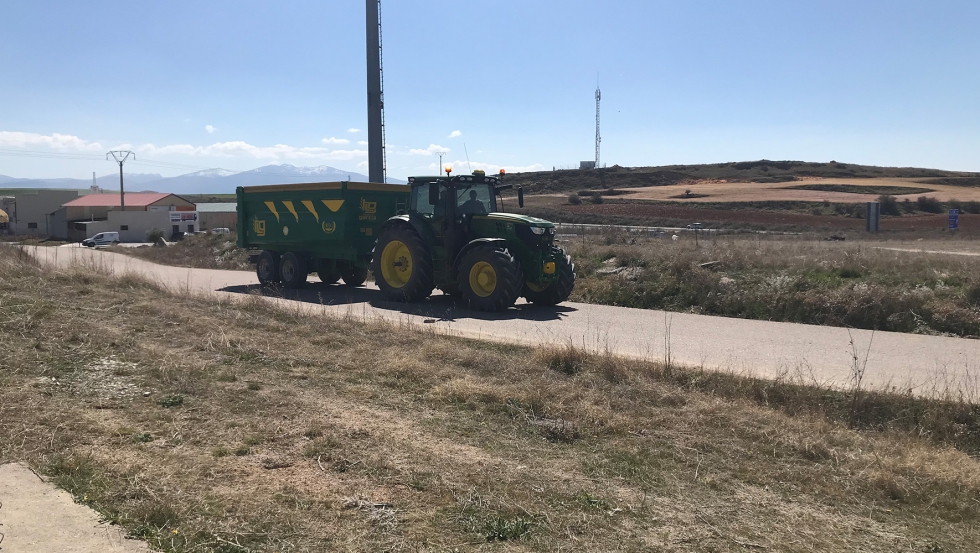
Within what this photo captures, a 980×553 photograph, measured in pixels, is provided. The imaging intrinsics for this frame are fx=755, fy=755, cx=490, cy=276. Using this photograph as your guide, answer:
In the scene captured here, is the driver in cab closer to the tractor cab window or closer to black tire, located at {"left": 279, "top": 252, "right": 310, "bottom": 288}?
the tractor cab window

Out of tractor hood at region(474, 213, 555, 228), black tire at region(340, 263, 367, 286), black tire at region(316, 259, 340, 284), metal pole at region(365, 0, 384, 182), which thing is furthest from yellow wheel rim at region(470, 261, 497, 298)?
metal pole at region(365, 0, 384, 182)

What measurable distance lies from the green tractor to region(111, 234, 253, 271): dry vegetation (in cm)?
1209

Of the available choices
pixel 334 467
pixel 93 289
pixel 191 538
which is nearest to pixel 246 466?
pixel 334 467

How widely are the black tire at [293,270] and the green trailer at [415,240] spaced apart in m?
0.03

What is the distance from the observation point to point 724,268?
1574 cm

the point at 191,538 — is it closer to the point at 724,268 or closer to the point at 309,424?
the point at 309,424

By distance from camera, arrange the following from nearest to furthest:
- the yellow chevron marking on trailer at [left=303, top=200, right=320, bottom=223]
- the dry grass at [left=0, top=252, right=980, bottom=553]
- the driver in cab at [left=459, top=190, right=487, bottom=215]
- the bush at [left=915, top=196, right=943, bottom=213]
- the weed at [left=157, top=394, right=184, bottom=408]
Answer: the dry grass at [left=0, top=252, right=980, bottom=553] < the weed at [left=157, top=394, right=184, bottom=408] < the driver in cab at [left=459, top=190, right=487, bottom=215] < the yellow chevron marking on trailer at [left=303, top=200, right=320, bottom=223] < the bush at [left=915, top=196, right=943, bottom=213]

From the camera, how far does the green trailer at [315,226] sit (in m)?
17.4

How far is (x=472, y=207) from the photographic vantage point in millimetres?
15141

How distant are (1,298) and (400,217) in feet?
23.6

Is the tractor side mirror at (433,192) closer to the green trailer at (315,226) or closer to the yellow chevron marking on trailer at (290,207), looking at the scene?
the green trailer at (315,226)

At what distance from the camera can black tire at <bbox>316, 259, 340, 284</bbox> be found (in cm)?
1920

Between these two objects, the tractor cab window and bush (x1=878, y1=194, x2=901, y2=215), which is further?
bush (x1=878, y1=194, x2=901, y2=215)

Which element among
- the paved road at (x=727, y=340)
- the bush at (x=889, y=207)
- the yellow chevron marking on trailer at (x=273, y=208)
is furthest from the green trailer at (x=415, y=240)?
the bush at (x=889, y=207)
